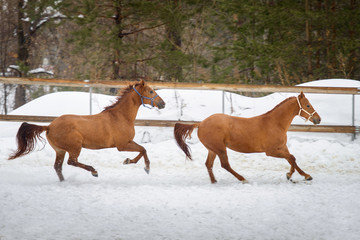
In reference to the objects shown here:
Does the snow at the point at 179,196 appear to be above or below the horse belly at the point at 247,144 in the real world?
below

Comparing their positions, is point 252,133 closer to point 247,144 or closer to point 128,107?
point 247,144

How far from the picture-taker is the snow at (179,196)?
4.03 metres

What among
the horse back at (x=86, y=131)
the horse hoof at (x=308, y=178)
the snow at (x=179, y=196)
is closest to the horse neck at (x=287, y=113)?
the horse hoof at (x=308, y=178)

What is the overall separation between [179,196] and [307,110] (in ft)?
7.81

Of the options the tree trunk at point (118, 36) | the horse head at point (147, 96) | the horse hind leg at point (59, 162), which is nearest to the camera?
the horse hind leg at point (59, 162)

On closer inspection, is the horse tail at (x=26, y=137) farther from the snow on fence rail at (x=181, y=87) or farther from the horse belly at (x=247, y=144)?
the snow on fence rail at (x=181, y=87)

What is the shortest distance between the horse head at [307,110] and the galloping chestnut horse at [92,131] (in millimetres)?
2101

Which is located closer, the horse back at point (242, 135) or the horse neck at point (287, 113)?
the horse back at point (242, 135)

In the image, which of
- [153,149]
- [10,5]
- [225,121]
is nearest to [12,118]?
[153,149]

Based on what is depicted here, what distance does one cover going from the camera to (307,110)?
20.0ft

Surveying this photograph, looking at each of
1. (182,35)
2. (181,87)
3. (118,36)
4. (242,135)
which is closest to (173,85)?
(181,87)

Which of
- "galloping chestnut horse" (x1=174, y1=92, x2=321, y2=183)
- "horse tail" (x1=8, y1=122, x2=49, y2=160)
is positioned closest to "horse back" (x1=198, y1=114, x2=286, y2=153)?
"galloping chestnut horse" (x1=174, y1=92, x2=321, y2=183)

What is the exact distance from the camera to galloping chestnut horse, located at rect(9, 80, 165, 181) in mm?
5697

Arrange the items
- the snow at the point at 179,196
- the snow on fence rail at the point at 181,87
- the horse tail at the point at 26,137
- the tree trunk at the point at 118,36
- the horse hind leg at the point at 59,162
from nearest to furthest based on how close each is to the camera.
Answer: the snow at the point at 179,196 → the horse tail at the point at 26,137 → the horse hind leg at the point at 59,162 → the snow on fence rail at the point at 181,87 → the tree trunk at the point at 118,36
